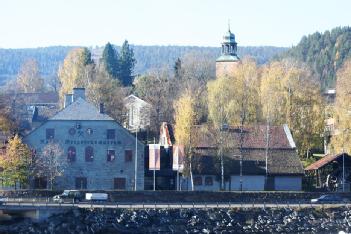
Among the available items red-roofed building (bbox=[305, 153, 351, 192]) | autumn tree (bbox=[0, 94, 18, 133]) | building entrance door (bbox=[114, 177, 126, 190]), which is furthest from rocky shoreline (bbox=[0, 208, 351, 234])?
autumn tree (bbox=[0, 94, 18, 133])

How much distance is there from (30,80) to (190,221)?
12134 centimetres

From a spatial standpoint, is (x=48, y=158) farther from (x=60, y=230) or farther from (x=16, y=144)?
(x=60, y=230)

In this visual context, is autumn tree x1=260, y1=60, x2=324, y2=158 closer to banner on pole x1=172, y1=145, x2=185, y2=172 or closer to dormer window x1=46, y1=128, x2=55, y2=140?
banner on pole x1=172, y1=145, x2=185, y2=172

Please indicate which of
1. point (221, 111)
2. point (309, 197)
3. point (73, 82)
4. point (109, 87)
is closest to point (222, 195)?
point (309, 197)

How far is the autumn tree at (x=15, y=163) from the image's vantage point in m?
83.9

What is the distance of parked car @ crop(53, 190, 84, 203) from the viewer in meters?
78.6

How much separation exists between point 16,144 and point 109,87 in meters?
41.6

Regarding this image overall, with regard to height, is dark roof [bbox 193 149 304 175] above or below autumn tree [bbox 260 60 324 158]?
below

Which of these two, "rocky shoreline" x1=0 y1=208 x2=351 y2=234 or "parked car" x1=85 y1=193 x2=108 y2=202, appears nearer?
"rocky shoreline" x1=0 y1=208 x2=351 y2=234

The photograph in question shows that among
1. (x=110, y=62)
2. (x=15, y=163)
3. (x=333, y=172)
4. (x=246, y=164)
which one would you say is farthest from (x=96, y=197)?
(x=110, y=62)

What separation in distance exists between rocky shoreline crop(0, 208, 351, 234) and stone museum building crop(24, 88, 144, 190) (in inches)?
Answer: 581

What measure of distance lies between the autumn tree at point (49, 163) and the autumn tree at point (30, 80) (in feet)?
316

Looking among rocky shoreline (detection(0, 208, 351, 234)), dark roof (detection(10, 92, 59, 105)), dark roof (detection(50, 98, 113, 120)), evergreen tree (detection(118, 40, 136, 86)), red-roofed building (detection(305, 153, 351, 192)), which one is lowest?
rocky shoreline (detection(0, 208, 351, 234))

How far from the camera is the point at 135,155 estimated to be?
292ft
